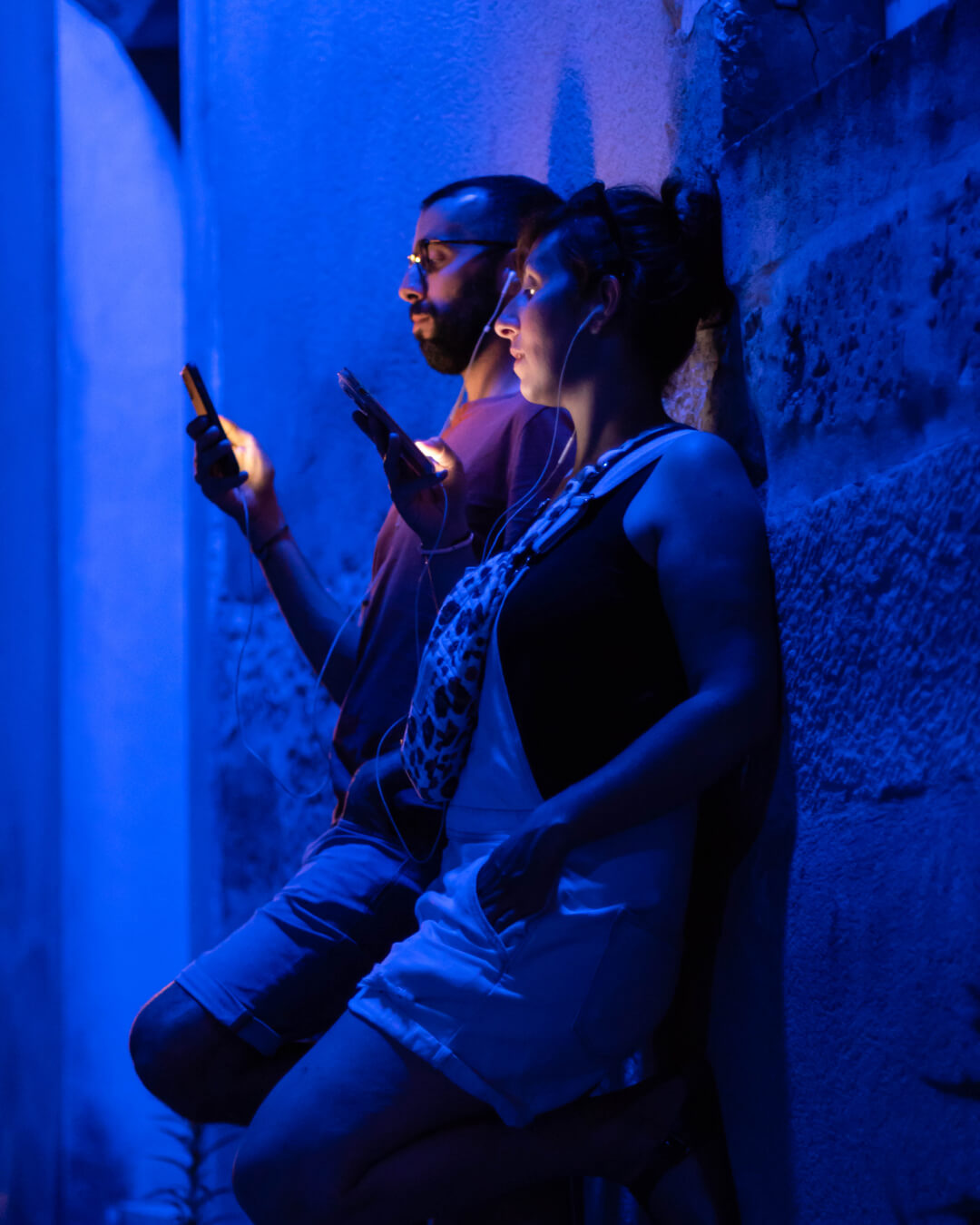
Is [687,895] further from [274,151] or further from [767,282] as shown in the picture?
[274,151]

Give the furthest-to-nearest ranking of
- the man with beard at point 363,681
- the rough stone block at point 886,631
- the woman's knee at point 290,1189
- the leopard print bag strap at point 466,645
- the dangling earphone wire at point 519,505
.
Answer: the dangling earphone wire at point 519,505 < the man with beard at point 363,681 < the leopard print bag strap at point 466,645 < the woman's knee at point 290,1189 < the rough stone block at point 886,631

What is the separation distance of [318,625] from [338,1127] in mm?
969

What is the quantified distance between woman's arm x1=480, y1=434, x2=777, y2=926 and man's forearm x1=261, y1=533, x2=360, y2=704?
0.79 m

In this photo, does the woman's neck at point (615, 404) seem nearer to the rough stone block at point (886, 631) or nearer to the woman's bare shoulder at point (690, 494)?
the woman's bare shoulder at point (690, 494)

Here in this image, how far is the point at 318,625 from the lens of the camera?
7.43ft

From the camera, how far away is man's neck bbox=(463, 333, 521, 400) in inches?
88.4

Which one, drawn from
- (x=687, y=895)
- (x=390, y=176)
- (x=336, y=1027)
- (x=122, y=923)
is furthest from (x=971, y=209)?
(x=122, y=923)

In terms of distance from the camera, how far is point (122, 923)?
3402 millimetres

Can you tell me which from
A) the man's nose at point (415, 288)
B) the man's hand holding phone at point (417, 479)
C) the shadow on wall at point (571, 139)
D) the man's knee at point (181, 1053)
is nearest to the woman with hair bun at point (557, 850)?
the man's hand holding phone at point (417, 479)

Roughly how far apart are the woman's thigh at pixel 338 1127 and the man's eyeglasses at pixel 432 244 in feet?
4.30

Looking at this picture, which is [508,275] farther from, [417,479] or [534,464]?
[417,479]

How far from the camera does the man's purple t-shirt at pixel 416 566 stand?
2.01 metres

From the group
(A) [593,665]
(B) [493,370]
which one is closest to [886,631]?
(A) [593,665]

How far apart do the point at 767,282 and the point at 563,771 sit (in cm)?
65
